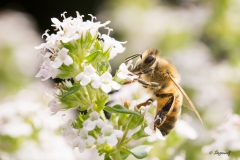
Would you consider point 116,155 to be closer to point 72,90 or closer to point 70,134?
point 70,134

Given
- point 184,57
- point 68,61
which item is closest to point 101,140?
point 68,61

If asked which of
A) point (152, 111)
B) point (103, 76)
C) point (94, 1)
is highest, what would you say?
point (103, 76)

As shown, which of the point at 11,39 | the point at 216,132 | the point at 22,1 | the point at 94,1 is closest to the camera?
the point at 216,132

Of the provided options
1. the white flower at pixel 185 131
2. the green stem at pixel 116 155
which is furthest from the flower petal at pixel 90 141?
the white flower at pixel 185 131

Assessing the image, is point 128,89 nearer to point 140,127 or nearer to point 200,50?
point 140,127

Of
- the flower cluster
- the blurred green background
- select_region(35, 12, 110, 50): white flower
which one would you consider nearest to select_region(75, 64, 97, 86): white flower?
the flower cluster

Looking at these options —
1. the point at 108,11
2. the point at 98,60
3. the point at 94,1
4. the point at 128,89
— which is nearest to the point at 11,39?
the point at 108,11
